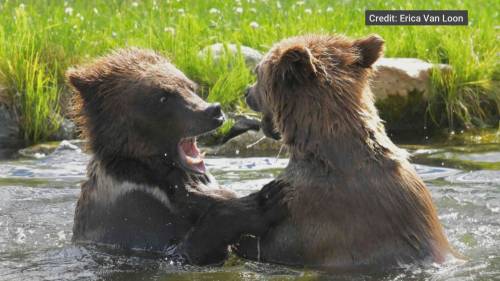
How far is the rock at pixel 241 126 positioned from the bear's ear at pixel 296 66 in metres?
4.78

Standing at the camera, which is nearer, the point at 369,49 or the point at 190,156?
the point at 369,49

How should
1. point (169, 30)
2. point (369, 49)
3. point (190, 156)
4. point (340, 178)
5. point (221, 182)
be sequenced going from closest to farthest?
point (340, 178)
point (369, 49)
point (190, 156)
point (221, 182)
point (169, 30)

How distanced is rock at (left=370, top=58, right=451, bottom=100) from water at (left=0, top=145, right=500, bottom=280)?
103 centimetres

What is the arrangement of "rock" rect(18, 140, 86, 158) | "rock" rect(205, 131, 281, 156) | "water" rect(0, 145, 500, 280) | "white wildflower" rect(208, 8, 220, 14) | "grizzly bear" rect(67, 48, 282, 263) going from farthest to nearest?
"white wildflower" rect(208, 8, 220, 14) < "rock" rect(205, 131, 281, 156) < "rock" rect(18, 140, 86, 158) < "grizzly bear" rect(67, 48, 282, 263) < "water" rect(0, 145, 500, 280)

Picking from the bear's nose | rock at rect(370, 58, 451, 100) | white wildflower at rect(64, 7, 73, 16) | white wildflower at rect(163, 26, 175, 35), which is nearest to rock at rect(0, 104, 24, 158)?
white wildflower at rect(163, 26, 175, 35)

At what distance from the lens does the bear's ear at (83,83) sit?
711 centimetres

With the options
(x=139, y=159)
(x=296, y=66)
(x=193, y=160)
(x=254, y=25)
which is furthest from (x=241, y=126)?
(x=296, y=66)

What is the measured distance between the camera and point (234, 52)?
12.2 meters

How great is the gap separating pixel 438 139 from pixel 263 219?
527cm

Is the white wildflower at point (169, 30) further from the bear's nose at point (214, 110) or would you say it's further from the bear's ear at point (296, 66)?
the bear's ear at point (296, 66)

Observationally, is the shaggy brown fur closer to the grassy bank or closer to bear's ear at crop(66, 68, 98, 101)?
bear's ear at crop(66, 68, 98, 101)

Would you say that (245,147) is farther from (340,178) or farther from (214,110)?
(340,178)

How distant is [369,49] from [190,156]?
1.59m

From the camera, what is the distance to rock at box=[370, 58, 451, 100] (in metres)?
11.6
